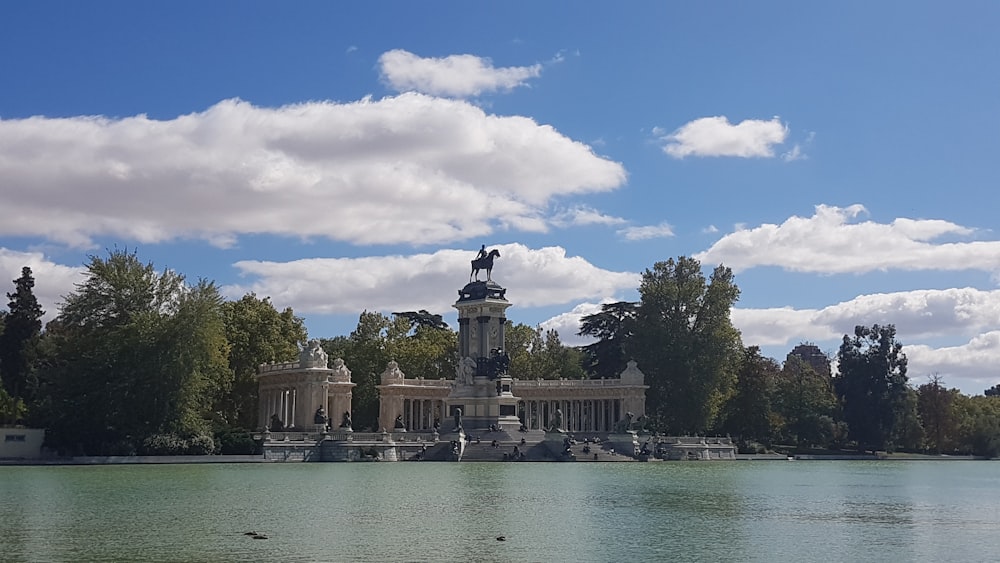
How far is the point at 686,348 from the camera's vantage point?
8262cm

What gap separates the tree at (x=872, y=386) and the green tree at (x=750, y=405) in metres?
7.94

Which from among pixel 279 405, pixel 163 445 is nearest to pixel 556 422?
pixel 279 405

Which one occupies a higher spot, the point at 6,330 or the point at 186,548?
the point at 6,330

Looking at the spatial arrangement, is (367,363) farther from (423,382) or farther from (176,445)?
(176,445)

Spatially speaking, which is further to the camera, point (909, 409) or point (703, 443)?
point (909, 409)

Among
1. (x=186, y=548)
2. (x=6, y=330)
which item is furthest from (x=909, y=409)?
(x=186, y=548)

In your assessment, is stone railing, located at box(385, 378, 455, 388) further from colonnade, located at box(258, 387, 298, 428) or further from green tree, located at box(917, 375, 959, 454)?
green tree, located at box(917, 375, 959, 454)

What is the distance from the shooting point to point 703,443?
7212 cm

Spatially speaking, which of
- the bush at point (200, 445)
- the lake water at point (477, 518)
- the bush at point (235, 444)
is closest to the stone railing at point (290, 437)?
the bush at point (235, 444)

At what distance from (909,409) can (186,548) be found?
8231 centimetres

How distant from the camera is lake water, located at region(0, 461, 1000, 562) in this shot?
19.6 meters

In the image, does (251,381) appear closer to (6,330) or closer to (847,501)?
(6,330)

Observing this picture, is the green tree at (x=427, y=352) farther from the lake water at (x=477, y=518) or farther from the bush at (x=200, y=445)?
the lake water at (x=477, y=518)

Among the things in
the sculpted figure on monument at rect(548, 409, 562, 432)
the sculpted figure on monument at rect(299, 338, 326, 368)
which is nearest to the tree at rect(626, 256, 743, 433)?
the sculpted figure on monument at rect(548, 409, 562, 432)
